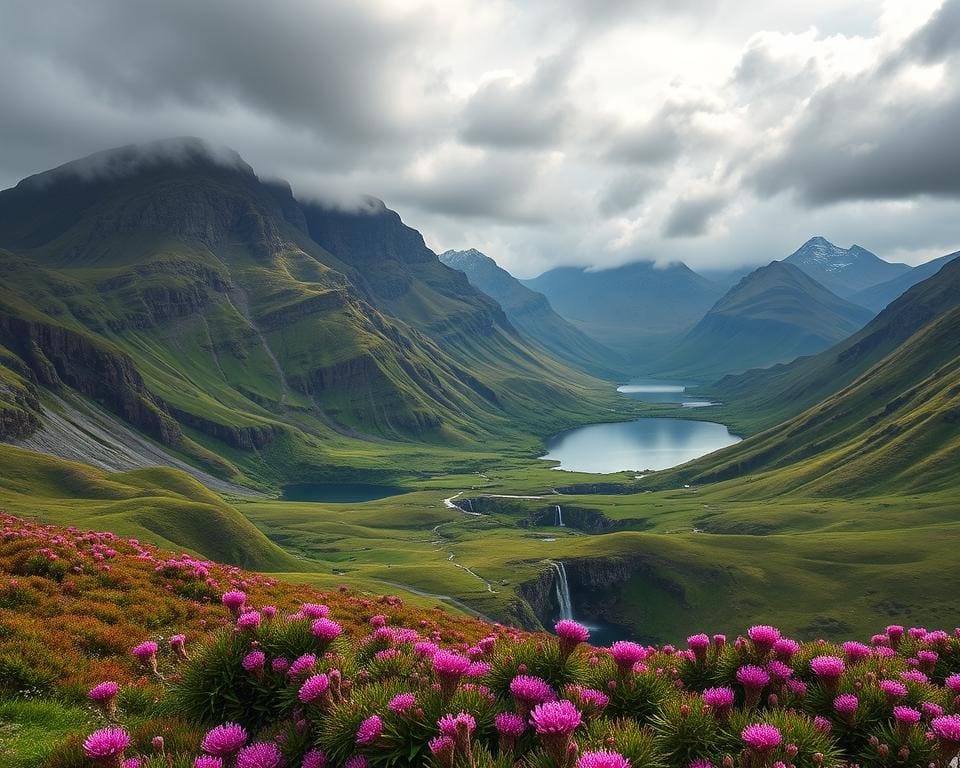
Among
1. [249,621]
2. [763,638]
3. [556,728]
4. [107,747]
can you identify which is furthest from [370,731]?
[763,638]

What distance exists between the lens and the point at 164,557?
2794 centimetres

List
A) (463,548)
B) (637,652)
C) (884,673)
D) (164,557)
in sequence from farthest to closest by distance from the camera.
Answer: (463,548) → (164,557) → (884,673) → (637,652)

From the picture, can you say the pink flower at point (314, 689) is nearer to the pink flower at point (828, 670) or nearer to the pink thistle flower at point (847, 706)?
the pink flower at point (828, 670)

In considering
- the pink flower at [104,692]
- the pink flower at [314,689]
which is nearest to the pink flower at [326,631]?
the pink flower at [314,689]

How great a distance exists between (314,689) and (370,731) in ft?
4.27

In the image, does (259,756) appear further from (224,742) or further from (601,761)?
(601,761)

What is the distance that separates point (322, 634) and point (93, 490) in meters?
150

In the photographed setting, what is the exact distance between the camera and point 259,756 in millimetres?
6848

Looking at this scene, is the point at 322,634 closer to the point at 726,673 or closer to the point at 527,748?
the point at 527,748

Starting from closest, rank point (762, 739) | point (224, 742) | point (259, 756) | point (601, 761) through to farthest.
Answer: point (601, 761), point (762, 739), point (259, 756), point (224, 742)

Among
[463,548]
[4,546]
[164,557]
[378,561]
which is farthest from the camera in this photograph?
[463,548]

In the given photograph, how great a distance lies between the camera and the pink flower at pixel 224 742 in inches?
277

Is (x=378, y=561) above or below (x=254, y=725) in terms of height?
below

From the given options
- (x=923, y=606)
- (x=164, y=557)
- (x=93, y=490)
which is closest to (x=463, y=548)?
(x=93, y=490)
